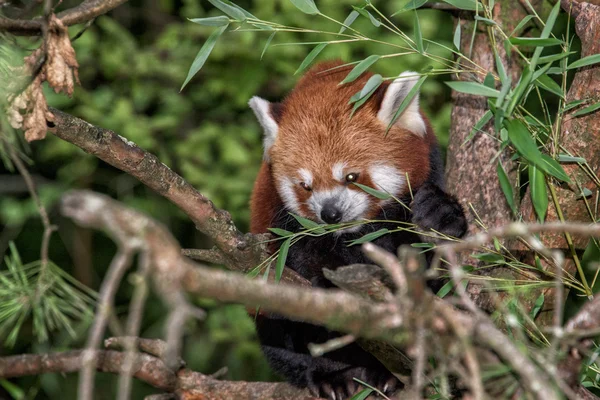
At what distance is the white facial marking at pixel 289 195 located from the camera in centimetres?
277

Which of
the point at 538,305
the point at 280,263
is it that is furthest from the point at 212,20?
the point at 538,305

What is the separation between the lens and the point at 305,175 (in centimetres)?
272

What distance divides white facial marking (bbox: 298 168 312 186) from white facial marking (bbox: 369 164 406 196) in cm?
23

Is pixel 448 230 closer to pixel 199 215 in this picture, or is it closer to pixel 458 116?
pixel 458 116

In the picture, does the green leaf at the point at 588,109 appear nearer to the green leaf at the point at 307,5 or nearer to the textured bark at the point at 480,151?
the textured bark at the point at 480,151

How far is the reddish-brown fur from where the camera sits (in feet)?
8.86

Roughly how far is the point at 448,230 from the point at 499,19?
0.97 meters

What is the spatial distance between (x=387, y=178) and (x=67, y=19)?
129 centimetres

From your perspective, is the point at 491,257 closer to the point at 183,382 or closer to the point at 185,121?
the point at 183,382

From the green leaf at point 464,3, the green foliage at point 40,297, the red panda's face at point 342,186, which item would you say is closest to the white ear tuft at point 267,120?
the red panda's face at point 342,186

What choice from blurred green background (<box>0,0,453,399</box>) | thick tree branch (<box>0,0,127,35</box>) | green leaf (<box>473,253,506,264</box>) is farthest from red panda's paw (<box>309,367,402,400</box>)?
blurred green background (<box>0,0,453,399</box>)

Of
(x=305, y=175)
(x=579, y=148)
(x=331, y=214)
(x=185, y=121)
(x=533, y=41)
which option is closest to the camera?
(x=533, y=41)

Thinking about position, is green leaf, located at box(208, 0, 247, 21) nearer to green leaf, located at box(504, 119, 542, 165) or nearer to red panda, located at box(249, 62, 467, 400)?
red panda, located at box(249, 62, 467, 400)

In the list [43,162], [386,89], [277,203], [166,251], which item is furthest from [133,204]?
[166,251]
